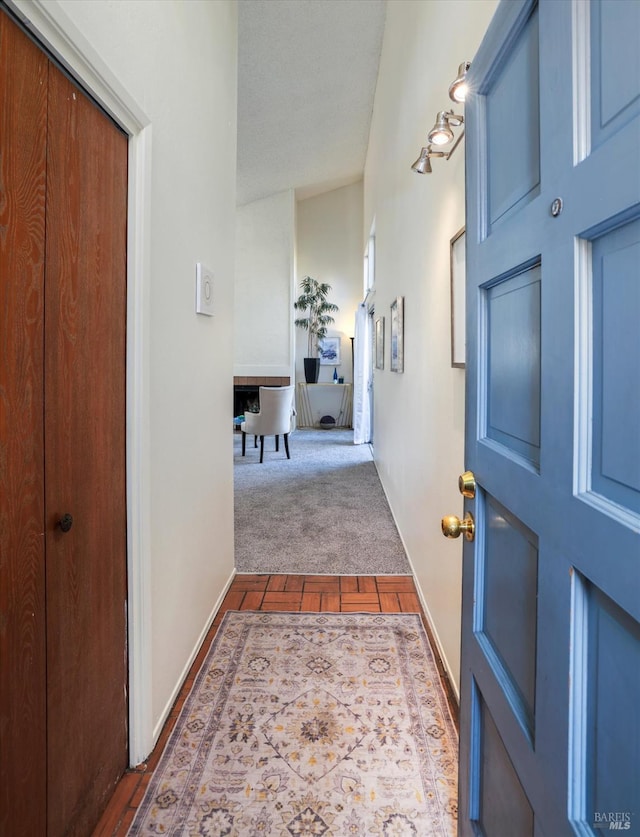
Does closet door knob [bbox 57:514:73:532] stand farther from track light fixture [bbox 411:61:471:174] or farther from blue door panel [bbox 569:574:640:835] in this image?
track light fixture [bbox 411:61:471:174]

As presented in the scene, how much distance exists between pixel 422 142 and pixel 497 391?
6.56 feet

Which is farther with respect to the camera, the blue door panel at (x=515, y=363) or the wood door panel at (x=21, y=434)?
the wood door panel at (x=21, y=434)

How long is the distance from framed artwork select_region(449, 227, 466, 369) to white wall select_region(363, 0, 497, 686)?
0.19 ft

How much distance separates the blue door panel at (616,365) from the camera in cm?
45

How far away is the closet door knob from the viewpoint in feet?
3.17

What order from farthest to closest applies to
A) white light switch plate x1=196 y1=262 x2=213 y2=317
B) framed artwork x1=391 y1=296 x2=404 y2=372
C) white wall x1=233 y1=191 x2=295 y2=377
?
1. white wall x1=233 y1=191 x2=295 y2=377
2. framed artwork x1=391 y1=296 x2=404 y2=372
3. white light switch plate x1=196 y1=262 x2=213 y2=317

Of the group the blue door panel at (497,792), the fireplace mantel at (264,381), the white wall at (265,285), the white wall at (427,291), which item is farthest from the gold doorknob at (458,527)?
the white wall at (265,285)

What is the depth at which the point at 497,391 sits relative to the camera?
2.70 feet

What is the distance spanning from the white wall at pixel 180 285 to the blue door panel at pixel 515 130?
2.81ft

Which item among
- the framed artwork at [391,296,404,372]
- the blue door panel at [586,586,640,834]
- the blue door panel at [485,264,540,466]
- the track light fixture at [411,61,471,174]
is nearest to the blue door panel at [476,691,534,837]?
the blue door panel at [586,586,640,834]

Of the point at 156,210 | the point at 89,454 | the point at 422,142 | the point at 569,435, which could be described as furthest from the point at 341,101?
the point at 569,435

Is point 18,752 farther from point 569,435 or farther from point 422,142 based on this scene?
point 422,142

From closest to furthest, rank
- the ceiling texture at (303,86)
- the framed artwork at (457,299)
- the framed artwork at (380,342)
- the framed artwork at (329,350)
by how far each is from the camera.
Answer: the framed artwork at (457,299)
the ceiling texture at (303,86)
the framed artwork at (380,342)
the framed artwork at (329,350)

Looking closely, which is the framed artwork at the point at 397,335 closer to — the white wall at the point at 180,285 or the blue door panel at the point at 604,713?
the white wall at the point at 180,285
